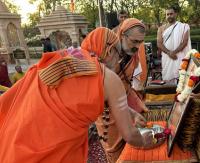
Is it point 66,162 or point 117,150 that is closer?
point 66,162

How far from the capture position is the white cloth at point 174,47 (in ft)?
14.3

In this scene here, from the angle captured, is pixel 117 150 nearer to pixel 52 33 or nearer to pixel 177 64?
pixel 177 64

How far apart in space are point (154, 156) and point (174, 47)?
2.82 metres

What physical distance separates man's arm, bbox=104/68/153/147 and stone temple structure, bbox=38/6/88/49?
530 inches

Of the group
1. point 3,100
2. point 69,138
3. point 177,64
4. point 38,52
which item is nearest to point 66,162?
point 69,138

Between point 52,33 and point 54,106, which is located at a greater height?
point 54,106

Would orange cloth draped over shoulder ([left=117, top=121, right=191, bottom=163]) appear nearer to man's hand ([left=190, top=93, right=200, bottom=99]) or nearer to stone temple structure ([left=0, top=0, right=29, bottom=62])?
man's hand ([left=190, top=93, right=200, bottom=99])

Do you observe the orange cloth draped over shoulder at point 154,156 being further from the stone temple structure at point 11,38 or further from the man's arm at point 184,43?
the stone temple structure at point 11,38

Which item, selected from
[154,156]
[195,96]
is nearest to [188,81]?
[195,96]

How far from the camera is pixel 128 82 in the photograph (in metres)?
2.51

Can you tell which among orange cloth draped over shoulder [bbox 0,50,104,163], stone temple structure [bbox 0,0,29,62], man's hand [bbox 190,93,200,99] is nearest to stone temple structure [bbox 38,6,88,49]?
stone temple structure [bbox 0,0,29,62]

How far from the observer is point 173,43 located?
4.45m

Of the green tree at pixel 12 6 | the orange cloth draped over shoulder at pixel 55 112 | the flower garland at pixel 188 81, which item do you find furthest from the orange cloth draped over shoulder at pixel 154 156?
the green tree at pixel 12 6

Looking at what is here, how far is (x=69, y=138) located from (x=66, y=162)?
0.53 ft
